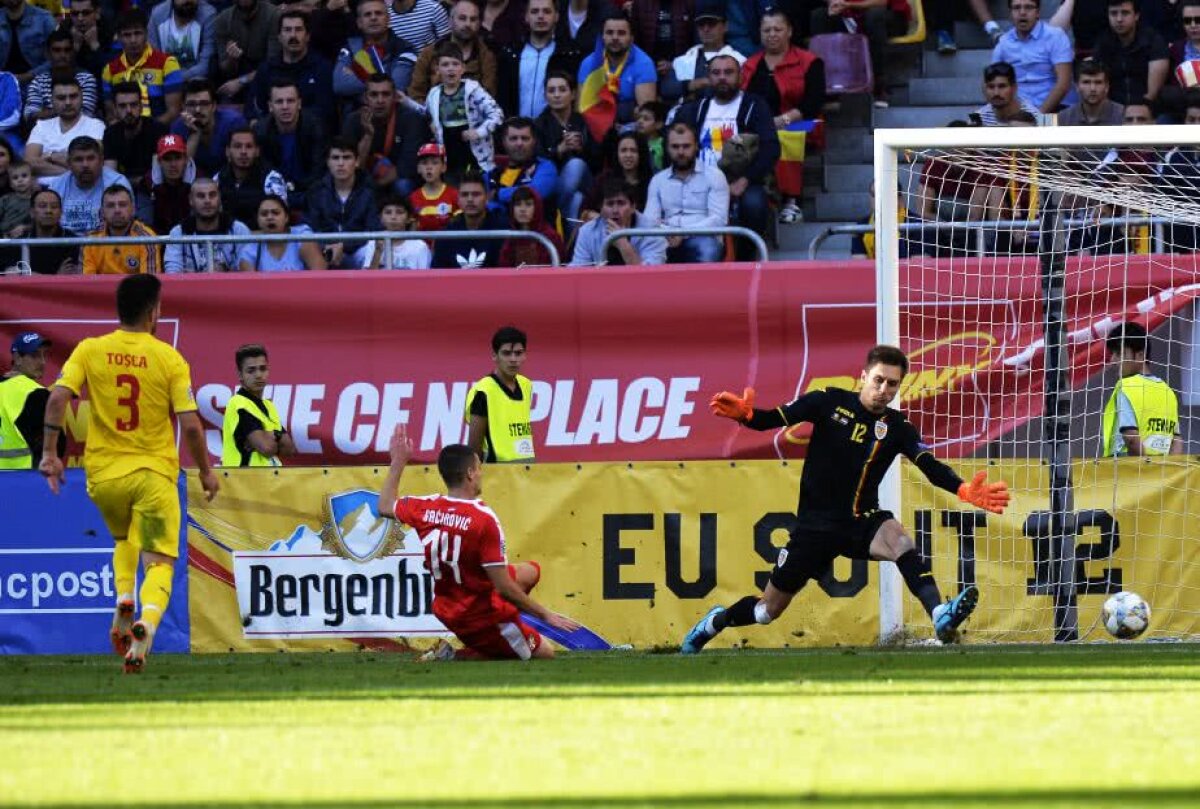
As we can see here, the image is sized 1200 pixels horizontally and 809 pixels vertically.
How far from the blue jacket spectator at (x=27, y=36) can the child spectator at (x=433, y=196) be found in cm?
480

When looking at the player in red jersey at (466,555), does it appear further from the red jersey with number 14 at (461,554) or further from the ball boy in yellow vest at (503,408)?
the ball boy in yellow vest at (503,408)

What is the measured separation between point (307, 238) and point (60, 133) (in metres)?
3.79

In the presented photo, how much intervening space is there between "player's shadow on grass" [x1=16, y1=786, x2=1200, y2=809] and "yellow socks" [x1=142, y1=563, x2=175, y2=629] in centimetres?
502

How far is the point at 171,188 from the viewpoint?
16328 millimetres

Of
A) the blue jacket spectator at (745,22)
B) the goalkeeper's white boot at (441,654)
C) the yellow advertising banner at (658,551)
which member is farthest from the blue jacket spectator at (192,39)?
the goalkeeper's white boot at (441,654)

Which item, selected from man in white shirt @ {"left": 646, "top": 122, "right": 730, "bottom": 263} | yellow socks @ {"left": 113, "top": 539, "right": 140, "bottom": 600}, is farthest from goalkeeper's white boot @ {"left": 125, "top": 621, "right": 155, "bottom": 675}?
man in white shirt @ {"left": 646, "top": 122, "right": 730, "bottom": 263}

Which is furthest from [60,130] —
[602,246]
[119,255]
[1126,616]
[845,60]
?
[1126,616]

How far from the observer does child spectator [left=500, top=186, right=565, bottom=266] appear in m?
14.9

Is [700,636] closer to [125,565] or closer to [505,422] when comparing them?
[505,422]

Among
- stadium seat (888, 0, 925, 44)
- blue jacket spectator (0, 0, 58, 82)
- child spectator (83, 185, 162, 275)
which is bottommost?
child spectator (83, 185, 162, 275)

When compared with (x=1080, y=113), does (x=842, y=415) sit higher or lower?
lower

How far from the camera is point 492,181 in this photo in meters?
16.1

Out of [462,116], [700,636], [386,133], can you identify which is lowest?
[700,636]

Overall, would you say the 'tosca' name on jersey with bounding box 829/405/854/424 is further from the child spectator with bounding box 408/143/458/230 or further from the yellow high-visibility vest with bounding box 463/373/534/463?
the child spectator with bounding box 408/143/458/230
